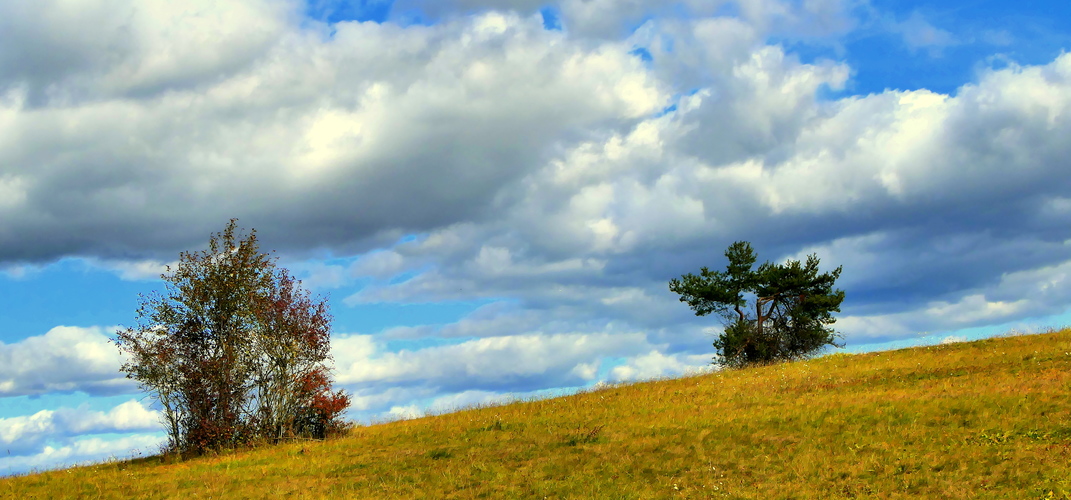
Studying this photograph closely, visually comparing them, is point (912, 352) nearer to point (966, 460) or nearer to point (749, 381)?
point (749, 381)

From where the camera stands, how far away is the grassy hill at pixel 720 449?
1870cm

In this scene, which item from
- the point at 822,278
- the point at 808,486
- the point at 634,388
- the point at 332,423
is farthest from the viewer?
the point at 822,278

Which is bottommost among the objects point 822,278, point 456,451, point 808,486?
point 808,486

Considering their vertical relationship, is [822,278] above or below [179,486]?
above

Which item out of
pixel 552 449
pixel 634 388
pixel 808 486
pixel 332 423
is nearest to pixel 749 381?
pixel 634 388

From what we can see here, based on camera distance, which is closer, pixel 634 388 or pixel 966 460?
pixel 966 460

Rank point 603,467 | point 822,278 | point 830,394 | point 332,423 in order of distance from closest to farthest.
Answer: point 603,467, point 830,394, point 332,423, point 822,278

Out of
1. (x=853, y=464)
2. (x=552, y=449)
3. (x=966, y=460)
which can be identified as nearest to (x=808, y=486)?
(x=853, y=464)

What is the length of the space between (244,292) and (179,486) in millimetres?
10489

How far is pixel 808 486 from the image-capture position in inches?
723

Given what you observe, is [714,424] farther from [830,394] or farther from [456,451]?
[456,451]

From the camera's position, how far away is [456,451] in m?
25.2

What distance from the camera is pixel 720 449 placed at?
21.9 meters

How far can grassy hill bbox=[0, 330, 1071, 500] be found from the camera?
18.7m
